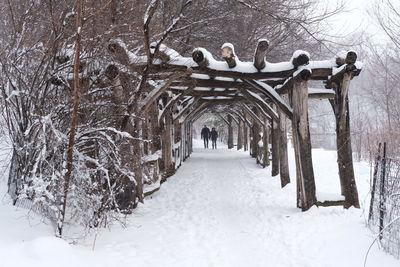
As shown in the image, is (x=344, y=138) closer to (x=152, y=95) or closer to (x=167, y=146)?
(x=152, y=95)

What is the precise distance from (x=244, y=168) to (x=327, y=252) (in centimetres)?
938

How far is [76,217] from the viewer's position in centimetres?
520

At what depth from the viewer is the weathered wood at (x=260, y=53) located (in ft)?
20.9

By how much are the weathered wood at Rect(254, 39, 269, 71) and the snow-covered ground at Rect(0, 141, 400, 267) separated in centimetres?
260

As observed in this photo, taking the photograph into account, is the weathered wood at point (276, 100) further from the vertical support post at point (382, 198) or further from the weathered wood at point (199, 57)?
the vertical support post at point (382, 198)

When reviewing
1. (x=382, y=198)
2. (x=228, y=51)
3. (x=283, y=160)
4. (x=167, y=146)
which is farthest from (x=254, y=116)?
(x=382, y=198)

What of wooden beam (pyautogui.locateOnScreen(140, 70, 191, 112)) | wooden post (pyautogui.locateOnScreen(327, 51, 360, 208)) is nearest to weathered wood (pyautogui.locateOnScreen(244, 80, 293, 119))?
A: wooden post (pyautogui.locateOnScreen(327, 51, 360, 208))

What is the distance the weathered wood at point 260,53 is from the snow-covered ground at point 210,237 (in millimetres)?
2596

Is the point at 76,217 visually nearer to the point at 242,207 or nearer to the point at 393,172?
the point at 242,207

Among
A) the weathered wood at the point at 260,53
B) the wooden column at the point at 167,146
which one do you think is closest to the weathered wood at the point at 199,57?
the weathered wood at the point at 260,53

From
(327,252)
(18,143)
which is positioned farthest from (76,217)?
(327,252)

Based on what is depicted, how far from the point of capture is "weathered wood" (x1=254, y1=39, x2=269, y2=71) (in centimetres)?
636

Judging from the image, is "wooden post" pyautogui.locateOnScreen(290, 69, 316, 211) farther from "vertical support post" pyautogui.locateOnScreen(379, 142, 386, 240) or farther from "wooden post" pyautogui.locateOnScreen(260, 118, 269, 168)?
"wooden post" pyautogui.locateOnScreen(260, 118, 269, 168)

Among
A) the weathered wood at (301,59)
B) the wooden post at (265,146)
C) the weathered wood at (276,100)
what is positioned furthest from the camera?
the wooden post at (265,146)
